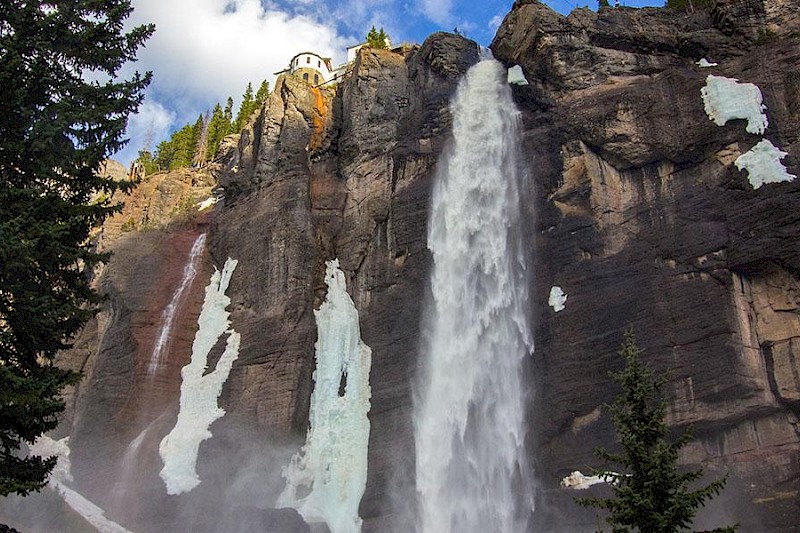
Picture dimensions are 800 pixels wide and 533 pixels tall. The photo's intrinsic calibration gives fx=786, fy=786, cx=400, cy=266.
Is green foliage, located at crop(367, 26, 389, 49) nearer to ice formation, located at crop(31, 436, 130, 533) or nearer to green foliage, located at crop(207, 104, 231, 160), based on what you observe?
green foliage, located at crop(207, 104, 231, 160)

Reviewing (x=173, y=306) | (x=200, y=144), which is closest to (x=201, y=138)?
(x=200, y=144)

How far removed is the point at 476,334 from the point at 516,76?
14.1 meters

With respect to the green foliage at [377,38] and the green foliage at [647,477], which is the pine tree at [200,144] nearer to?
the green foliage at [377,38]

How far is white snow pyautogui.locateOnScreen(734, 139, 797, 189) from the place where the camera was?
3020 cm

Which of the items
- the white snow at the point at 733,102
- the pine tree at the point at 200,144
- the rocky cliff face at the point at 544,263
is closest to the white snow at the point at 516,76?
the rocky cliff face at the point at 544,263

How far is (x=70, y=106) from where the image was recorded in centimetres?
1588

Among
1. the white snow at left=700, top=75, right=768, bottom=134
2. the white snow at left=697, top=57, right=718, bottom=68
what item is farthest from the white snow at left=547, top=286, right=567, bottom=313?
the white snow at left=697, top=57, right=718, bottom=68

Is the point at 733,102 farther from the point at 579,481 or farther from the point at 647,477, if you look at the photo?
the point at 647,477

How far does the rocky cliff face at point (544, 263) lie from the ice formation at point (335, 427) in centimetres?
65

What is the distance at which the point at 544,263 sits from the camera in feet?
112

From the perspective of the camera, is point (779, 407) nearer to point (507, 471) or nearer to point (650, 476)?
point (507, 471)

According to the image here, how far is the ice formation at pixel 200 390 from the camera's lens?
34.8 meters

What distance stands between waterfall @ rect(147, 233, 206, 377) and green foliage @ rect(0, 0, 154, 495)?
78.2 feet

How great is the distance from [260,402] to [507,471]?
39.2 ft
